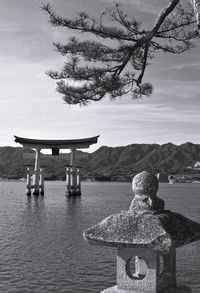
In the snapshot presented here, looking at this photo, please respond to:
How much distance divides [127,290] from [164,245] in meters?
0.94

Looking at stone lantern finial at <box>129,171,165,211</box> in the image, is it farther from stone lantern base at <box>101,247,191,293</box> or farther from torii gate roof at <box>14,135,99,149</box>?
torii gate roof at <box>14,135,99,149</box>

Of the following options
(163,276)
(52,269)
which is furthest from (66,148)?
(163,276)

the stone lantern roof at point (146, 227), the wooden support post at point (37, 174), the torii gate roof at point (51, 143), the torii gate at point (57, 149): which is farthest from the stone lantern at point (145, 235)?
the wooden support post at point (37, 174)

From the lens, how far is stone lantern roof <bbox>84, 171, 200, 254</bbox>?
5.30m

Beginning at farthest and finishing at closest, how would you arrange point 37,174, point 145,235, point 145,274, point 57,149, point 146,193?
point 37,174 < point 57,149 < point 145,274 < point 146,193 < point 145,235

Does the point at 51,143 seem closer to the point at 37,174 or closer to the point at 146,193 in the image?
the point at 37,174

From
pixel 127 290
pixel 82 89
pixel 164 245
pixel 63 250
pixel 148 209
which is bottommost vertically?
pixel 63 250

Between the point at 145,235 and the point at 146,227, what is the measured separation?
107 millimetres

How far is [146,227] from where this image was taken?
5434mm

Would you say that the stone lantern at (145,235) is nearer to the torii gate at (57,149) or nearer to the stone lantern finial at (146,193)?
the stone lantern finial at (146,193)

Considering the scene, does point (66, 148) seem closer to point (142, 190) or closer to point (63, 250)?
point (63, 250)

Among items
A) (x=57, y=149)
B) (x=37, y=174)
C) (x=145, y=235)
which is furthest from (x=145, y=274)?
(x=37, y=174)

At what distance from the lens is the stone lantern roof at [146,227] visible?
17.4 feet

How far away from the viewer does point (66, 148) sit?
208 ft
